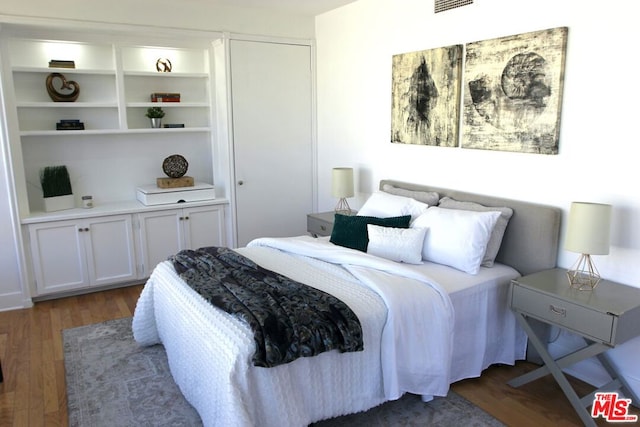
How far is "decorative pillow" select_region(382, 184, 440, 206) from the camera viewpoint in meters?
3.65

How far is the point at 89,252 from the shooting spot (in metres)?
4.35

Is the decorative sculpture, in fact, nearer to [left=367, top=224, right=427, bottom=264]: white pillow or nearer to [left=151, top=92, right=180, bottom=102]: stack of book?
[left=151, top=92, right=180, bottom=102]: stack of book

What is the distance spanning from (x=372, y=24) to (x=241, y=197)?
78.6 inches

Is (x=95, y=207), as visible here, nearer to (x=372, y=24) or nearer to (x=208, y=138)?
(x=208, y=138)

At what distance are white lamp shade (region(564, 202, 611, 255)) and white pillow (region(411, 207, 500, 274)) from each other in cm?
56

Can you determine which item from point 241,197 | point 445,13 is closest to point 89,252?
point 241,197

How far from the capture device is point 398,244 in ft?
10.6

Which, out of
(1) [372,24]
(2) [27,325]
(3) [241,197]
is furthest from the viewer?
(3) [241,197]

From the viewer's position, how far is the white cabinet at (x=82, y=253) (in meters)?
4.17

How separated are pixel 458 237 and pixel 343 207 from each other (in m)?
1.83

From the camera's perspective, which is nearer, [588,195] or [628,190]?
[628,190]

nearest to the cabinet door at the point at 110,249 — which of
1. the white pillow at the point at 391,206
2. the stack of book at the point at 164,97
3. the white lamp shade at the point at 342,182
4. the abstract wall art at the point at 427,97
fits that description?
the stack of book at the point at 164,97

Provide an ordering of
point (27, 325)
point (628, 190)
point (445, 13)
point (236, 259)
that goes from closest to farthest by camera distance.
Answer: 1. point (628, 190)
2. point (236, 259)
3. point (445, 13)
4. point (27, 325)

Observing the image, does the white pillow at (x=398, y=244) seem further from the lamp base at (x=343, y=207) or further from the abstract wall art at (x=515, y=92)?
the lamp base at (x=343, y=207)
